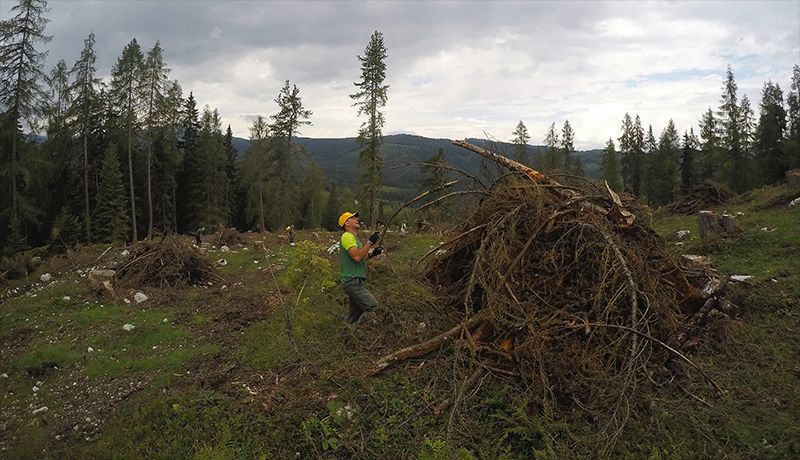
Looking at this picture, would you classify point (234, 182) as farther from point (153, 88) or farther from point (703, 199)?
point (703, 199)

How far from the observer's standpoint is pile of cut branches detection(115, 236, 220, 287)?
12508 millimetres

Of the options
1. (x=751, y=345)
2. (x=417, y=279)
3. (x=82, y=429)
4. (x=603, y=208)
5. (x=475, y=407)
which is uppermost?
(x=603, y=208)

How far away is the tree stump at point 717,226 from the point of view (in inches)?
436

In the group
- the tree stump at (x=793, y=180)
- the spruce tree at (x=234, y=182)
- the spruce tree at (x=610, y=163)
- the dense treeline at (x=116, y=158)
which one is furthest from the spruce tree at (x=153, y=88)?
the spruce tree at (x=610, y=163)

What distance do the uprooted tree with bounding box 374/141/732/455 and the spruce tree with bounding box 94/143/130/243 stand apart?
3029 cm

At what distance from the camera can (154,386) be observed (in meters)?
6.97

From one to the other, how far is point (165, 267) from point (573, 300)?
34.9 feet

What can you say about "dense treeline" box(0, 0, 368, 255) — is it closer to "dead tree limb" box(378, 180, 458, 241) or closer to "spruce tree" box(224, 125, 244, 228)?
"spruce tree" box(224, 125, 244, 228)

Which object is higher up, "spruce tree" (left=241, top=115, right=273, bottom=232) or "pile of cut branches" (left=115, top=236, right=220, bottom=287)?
"spruce tree" (left=241, top=115, right=273, bottom=232)

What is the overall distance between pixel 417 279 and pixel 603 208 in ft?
9.97

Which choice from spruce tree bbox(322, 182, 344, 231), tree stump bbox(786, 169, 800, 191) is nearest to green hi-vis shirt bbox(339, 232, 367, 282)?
tree stump bbox(786, 169, 800, 191)

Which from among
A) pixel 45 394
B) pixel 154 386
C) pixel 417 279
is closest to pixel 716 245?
pixel 417 279

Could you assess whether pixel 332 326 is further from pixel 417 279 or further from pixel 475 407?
pixel 475 407

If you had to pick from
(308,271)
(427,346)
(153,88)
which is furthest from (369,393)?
(153,88)
